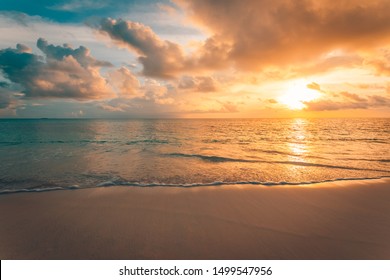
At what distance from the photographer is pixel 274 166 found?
41.9ft

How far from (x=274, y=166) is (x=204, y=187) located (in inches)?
244

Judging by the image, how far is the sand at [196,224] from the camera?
14.3 ft

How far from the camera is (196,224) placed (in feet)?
18.0

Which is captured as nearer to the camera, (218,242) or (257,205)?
(218,242)

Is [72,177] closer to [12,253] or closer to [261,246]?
[12,253]

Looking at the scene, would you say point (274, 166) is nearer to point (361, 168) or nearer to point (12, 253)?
point (361, 168)

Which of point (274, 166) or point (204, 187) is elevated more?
point (274, 166)

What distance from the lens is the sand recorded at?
4359mm

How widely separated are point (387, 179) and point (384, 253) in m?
7.83

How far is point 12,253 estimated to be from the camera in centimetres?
427

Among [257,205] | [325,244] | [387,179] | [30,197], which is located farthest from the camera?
[387,179]

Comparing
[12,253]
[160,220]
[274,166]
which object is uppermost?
[274,166]

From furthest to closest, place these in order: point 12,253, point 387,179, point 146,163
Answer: point 146,163 → point 387,179 → point 12,253

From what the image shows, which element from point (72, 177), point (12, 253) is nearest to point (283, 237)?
point (12, 253)
